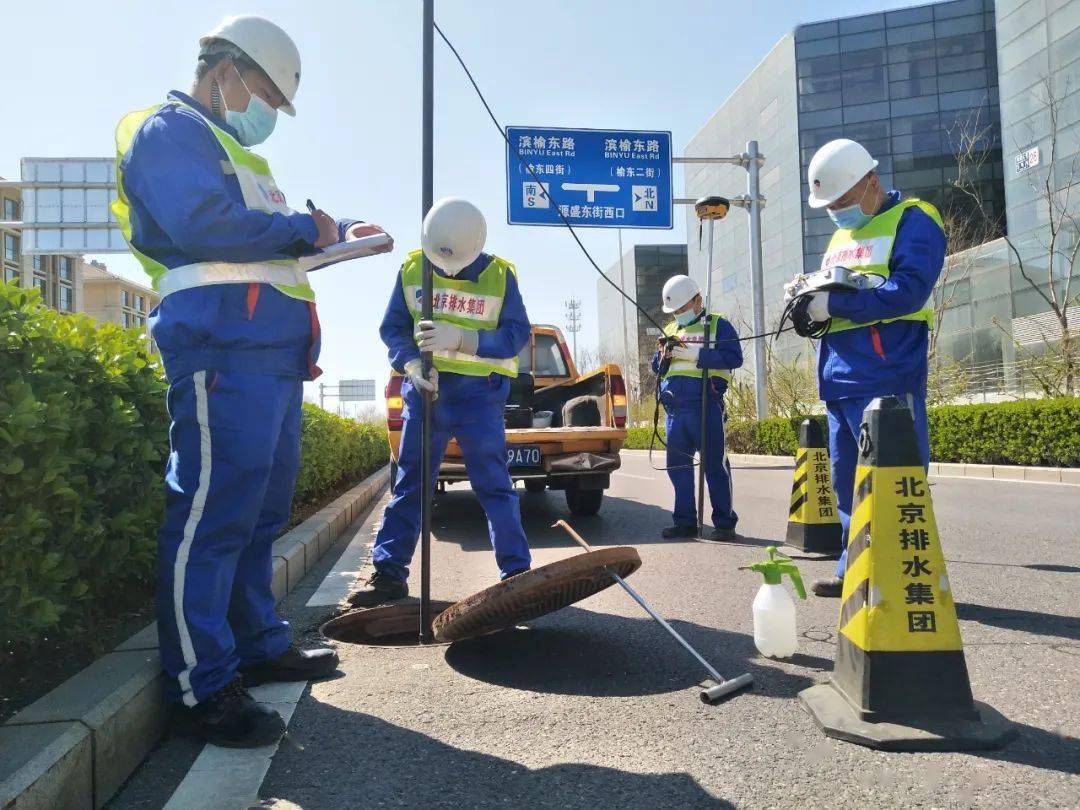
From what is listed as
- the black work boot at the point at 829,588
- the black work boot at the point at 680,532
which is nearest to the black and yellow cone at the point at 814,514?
the black work boot at the point at 680,532

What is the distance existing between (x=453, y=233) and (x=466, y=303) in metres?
0.50

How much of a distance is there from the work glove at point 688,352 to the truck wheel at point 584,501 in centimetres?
169

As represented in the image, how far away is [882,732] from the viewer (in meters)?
2.08

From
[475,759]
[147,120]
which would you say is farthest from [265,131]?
[475,759]

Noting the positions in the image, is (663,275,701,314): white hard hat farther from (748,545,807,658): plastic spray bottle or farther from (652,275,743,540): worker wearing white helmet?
(748,545,807,658): plastic spray bottle

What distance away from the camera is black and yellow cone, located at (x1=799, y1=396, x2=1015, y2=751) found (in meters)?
2.11

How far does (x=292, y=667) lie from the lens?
2.84m

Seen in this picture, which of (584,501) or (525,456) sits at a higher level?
(525,456)

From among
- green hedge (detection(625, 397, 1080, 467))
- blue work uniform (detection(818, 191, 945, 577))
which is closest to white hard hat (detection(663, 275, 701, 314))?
blue work uniform (detection(818, 191, 945, 577))

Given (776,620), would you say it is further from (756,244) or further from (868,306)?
(756,244)

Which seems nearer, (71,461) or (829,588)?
(71,461)

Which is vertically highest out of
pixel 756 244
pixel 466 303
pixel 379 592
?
pixel 756 244

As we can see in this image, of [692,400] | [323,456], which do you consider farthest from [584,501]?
[323,456]

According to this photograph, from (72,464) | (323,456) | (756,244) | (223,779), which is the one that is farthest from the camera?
(756,244)
